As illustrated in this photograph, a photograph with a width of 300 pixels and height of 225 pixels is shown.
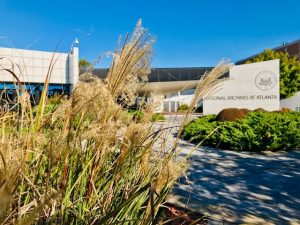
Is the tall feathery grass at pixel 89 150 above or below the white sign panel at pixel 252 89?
below

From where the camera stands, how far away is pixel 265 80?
20.0m

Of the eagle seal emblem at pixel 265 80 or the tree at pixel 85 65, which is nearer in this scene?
the tree at pixel 85 65

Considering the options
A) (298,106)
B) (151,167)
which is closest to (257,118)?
(151,167)

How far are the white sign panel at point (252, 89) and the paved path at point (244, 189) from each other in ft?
39.9

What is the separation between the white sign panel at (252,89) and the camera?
1952 centimetres

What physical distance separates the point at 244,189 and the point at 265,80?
640 inches

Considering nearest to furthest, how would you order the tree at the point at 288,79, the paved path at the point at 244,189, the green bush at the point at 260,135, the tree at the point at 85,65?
the tree at the point at 85,65 < the paved path at the point at 244,189 < the green bush at the point at 260,135 < the tree at the point at 288,79

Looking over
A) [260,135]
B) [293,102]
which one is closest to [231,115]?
[260,135]

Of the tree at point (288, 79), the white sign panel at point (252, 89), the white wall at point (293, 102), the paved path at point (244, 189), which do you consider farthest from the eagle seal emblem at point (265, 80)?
the white wall at point (293, 102)

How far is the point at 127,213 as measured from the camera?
1.82 metres

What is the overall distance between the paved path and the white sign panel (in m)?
12.2

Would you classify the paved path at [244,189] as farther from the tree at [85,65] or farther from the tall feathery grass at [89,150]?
the tree at [85,65]

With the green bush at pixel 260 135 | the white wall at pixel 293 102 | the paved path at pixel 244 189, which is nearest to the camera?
the paved path at pixel 244 189

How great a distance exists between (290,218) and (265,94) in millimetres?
16999
